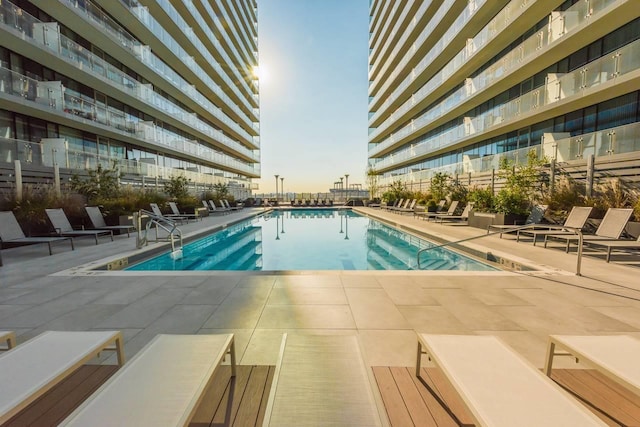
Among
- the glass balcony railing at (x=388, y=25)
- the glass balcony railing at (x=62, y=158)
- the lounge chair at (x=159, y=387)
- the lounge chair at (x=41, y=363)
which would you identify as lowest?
the lounge chair at (x=159, y=387)

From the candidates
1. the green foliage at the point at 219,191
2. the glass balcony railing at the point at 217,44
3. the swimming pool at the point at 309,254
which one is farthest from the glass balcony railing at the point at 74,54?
the swimming pool at the point at 309,254

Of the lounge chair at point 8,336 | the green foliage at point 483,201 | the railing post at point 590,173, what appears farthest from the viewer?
the green foliage at point 483,201

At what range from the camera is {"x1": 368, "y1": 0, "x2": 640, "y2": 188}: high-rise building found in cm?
942

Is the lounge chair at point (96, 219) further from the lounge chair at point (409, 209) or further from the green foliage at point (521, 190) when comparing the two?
the lounge chair at point (409, 209)

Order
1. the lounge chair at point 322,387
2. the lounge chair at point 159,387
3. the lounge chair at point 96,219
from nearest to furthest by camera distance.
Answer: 1. the lounge chair at point 159,387
2. the lounge chair at point 322,387
3. the lounge chair at point 96,219

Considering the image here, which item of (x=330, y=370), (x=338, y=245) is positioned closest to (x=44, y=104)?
(x=338, y=245)

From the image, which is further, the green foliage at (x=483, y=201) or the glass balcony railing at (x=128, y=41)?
the glass balcony railing at (x=128, y=41)

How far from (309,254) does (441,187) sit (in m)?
12.4

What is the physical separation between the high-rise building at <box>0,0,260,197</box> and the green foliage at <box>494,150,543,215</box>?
16.1 metres

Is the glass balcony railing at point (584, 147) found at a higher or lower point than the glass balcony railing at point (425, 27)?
lower

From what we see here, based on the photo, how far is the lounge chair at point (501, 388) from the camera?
1294 millimetres

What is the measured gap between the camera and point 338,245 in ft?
33.5

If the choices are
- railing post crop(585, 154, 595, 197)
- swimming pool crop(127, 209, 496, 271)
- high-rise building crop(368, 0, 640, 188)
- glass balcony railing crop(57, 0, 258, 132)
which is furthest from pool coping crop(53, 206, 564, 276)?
glass balcony railing crop(57, 0, 258, 132)

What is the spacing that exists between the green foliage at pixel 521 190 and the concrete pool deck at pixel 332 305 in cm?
490
